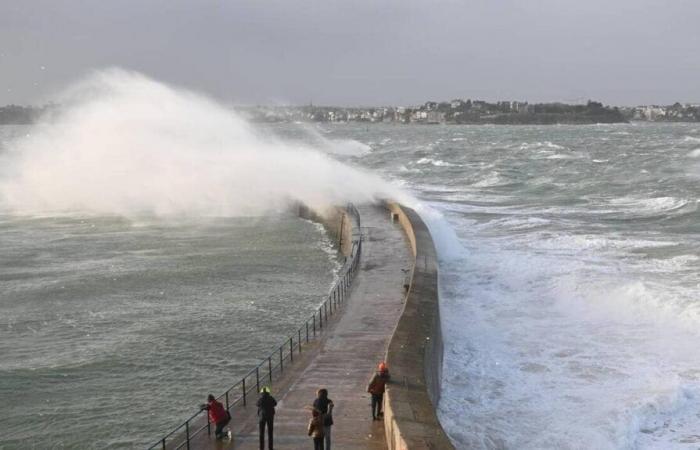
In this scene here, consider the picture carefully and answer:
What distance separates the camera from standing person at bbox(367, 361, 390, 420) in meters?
9.17

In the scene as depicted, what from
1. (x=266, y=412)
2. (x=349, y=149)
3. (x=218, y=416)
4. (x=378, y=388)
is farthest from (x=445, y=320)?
(x=349, y=149)

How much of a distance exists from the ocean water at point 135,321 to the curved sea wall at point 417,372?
2791 mm

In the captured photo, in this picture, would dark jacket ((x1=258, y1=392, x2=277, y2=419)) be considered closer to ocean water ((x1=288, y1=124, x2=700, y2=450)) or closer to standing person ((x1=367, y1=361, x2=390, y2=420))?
standing person ((x1=367, y1=361, x2=390, y2=420))

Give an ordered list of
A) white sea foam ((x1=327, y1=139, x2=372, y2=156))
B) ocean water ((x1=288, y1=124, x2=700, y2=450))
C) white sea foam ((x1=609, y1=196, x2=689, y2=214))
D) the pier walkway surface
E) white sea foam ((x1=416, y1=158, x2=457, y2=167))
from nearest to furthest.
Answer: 1. the pier walkway surface
2. ocean water ((x1=288, y1=124, x2=700, y2=450))
3. white sea foam ((x1=609, y1=196, x2=689, y2=214))
4. white sea foam ((x1=416, y1=158, x2=457, y2=167))
5. white sea foam ((x1=327, y1=139, x2=372, y2=156))

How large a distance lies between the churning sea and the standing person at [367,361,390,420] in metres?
1.31

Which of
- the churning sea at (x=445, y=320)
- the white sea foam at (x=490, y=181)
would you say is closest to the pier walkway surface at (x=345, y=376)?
the churning sea at (x=445, y=320)

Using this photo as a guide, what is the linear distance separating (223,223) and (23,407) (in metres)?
20.4

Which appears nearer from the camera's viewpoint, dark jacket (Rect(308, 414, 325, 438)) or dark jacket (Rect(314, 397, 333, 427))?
dark jacket (Rect(308, 414, 325, 438))

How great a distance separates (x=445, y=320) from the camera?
15.7 m

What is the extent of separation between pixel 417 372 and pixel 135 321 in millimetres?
7863

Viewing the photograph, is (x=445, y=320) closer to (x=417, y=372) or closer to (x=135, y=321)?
(x=417, y=372)

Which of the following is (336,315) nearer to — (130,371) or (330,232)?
(130,371)

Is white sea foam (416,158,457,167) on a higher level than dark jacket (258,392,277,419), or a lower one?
lower

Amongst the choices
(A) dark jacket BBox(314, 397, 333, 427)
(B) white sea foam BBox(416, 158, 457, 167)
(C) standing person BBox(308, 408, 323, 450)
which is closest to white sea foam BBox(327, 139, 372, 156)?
(B) white sea foam BBox(416, 158, 457, 167)
